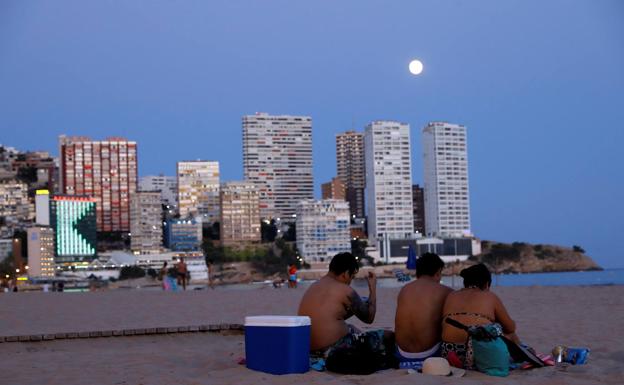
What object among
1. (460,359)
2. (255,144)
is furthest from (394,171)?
(460,359)

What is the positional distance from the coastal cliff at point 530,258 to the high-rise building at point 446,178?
1119 centimetres

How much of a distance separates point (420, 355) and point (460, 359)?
0.30 m

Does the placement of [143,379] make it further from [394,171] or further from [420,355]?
[394,171]

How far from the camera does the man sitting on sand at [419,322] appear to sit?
658 centimetres

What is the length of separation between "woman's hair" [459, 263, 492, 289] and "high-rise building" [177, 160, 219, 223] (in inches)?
6071

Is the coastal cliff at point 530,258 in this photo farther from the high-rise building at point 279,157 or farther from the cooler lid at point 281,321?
the cooler lid at point 281,321

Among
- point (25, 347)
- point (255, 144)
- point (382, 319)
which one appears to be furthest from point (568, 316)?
point (255, 144)

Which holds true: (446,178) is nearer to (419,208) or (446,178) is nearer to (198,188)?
(419,208)

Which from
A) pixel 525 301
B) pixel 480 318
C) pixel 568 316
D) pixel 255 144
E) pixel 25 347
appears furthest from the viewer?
pixel 255 144

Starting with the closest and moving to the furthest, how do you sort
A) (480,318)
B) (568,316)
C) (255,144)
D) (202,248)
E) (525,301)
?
(480,318), (568,316), (525,301), (202,248), (255,144)

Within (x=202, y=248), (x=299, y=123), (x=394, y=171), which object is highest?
(x=299, y=123)

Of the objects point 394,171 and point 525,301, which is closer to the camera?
point 525,301

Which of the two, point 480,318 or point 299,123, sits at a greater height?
point 299,123

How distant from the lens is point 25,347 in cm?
901
